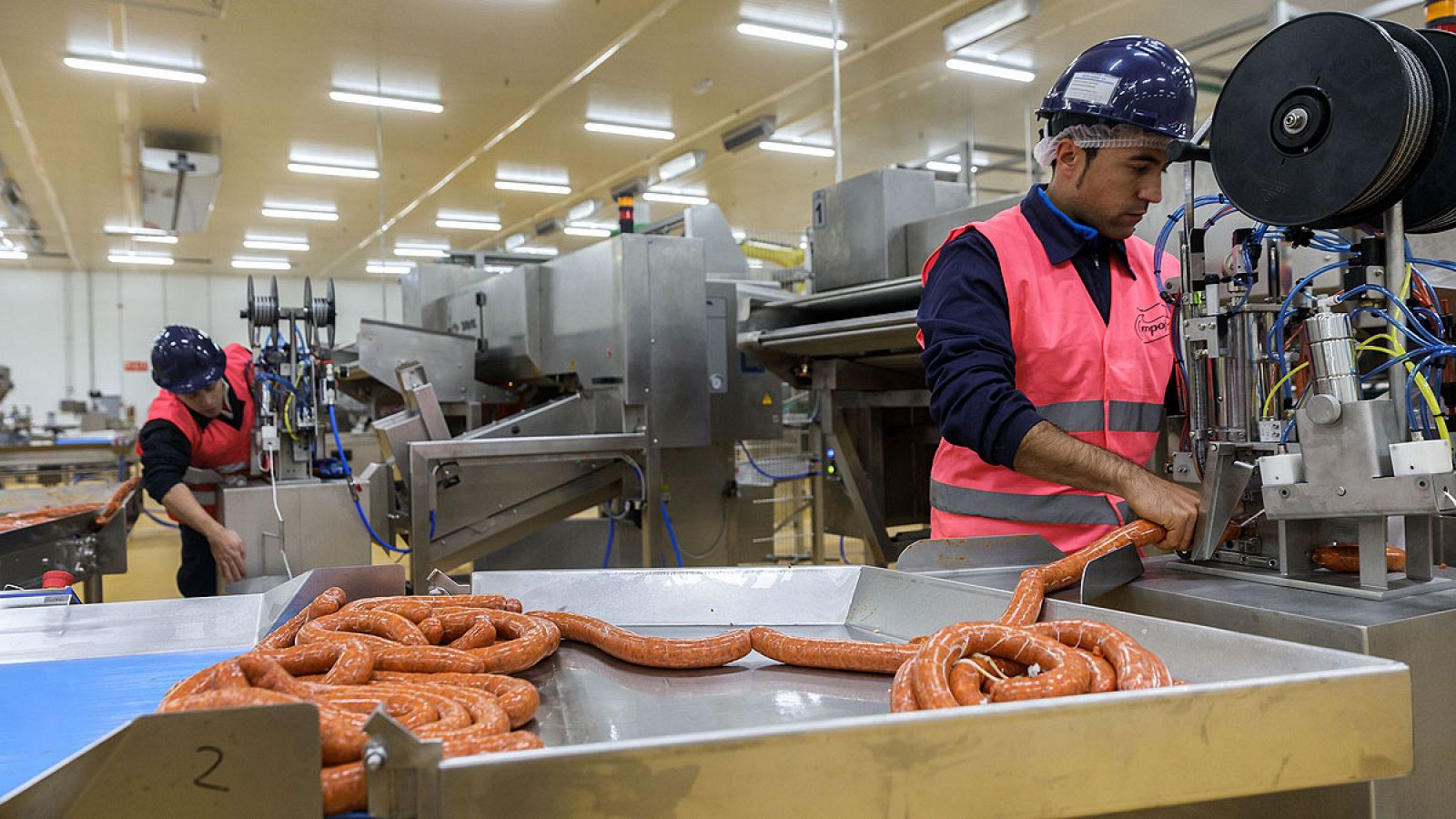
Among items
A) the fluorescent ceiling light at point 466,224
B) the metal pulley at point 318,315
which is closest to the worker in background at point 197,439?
the metal pulley at point 318,315

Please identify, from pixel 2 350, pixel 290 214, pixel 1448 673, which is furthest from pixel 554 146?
pixel 2 350

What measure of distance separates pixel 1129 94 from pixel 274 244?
52.4 ft

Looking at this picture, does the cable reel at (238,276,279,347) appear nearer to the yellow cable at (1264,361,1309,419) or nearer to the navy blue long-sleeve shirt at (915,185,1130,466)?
the navy blue long-sleeve shirt at (915,185,1130,466)

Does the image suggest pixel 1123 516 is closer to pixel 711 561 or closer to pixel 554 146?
pixel 711 561

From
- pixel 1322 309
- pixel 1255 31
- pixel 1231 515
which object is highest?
pixel 1255 31

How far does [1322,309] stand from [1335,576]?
37 centimetres

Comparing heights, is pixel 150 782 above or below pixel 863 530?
above

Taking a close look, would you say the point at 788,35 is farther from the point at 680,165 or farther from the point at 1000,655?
the point at 1000,655

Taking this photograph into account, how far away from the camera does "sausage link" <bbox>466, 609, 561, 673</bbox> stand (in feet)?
4.22

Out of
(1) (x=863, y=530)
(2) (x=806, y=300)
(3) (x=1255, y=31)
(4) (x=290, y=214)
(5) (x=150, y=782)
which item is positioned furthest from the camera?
(4) (x=290, y=214)

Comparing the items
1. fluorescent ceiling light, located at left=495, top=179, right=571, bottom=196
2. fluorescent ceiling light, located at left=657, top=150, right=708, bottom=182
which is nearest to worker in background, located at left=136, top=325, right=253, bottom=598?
fluorescent ceiling light, located at left=657, top=150, right=708, bottom=182

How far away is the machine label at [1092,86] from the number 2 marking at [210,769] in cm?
169

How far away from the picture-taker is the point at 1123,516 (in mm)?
1857

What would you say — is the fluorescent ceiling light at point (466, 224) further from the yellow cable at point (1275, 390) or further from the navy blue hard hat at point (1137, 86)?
the yellow cable at point (1275, 390)
